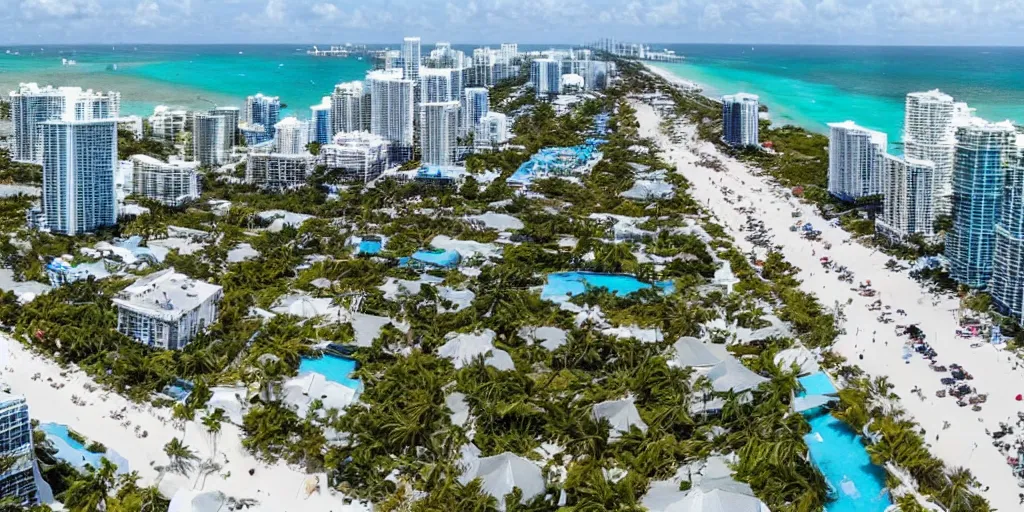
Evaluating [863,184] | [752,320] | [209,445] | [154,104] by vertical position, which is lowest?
[209,445]

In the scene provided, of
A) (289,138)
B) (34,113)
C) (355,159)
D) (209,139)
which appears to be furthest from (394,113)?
(34,113)

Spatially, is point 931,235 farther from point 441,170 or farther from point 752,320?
point 441,170

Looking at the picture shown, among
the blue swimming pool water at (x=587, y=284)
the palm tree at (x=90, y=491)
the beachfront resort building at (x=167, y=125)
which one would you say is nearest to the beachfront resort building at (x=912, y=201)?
the blue swimming pool water at (x=587, y=284)

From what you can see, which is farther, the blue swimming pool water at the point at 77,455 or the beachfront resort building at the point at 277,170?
the beachfront resort building at the point at 277,170

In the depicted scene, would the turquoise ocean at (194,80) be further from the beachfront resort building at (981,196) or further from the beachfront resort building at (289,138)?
the beachfront resort building at (981,196)

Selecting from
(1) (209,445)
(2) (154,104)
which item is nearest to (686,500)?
(1) (209,445)

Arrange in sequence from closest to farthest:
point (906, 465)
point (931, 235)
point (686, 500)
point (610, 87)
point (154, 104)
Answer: point (686, 500) → point (906, 465) → point (931, 235) → point (154, 104) → point (610, 87)
